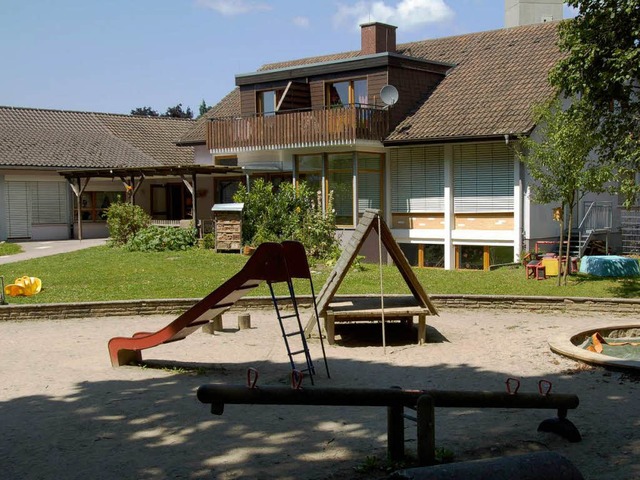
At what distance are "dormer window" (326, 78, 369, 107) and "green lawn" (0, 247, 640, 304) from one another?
7167 mm

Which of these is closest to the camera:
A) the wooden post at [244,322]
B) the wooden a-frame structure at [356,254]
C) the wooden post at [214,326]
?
the wooden a-frame structure at [356,254]

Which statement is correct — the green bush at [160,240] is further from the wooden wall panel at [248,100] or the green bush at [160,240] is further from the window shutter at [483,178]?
the window shutter at [483,178]

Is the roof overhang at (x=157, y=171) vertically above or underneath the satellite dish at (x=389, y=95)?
underneath

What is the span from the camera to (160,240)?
92.5 ft

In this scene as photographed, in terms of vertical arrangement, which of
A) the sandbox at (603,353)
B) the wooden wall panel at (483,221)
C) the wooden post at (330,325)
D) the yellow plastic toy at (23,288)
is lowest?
the sandbox at (603,353)

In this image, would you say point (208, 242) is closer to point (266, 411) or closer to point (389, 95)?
point (389, 95)

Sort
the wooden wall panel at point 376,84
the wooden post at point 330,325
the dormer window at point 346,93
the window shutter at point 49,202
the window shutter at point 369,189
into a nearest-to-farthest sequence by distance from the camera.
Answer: the wooden post at point 330,325
the wooden wall panel at point 376,84
the window shutter at point 369,189
the dormer window at point 346,93
the window shutter at point 49,202

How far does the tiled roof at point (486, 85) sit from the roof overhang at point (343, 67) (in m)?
0.95

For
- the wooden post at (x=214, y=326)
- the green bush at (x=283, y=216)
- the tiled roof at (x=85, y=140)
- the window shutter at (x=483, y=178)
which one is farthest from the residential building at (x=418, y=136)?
the wooden post at (x=214, y=326)

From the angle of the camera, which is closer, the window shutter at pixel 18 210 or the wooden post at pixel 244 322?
the wooden post at pixel 244 322

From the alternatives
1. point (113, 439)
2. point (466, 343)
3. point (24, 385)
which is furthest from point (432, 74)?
point (113, 439)

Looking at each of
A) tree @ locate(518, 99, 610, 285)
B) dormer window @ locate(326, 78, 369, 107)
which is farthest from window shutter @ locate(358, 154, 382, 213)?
tree @ locate(518, 99, 610, 285)

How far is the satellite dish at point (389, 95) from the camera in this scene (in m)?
27.9

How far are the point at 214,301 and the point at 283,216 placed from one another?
52.8ft
